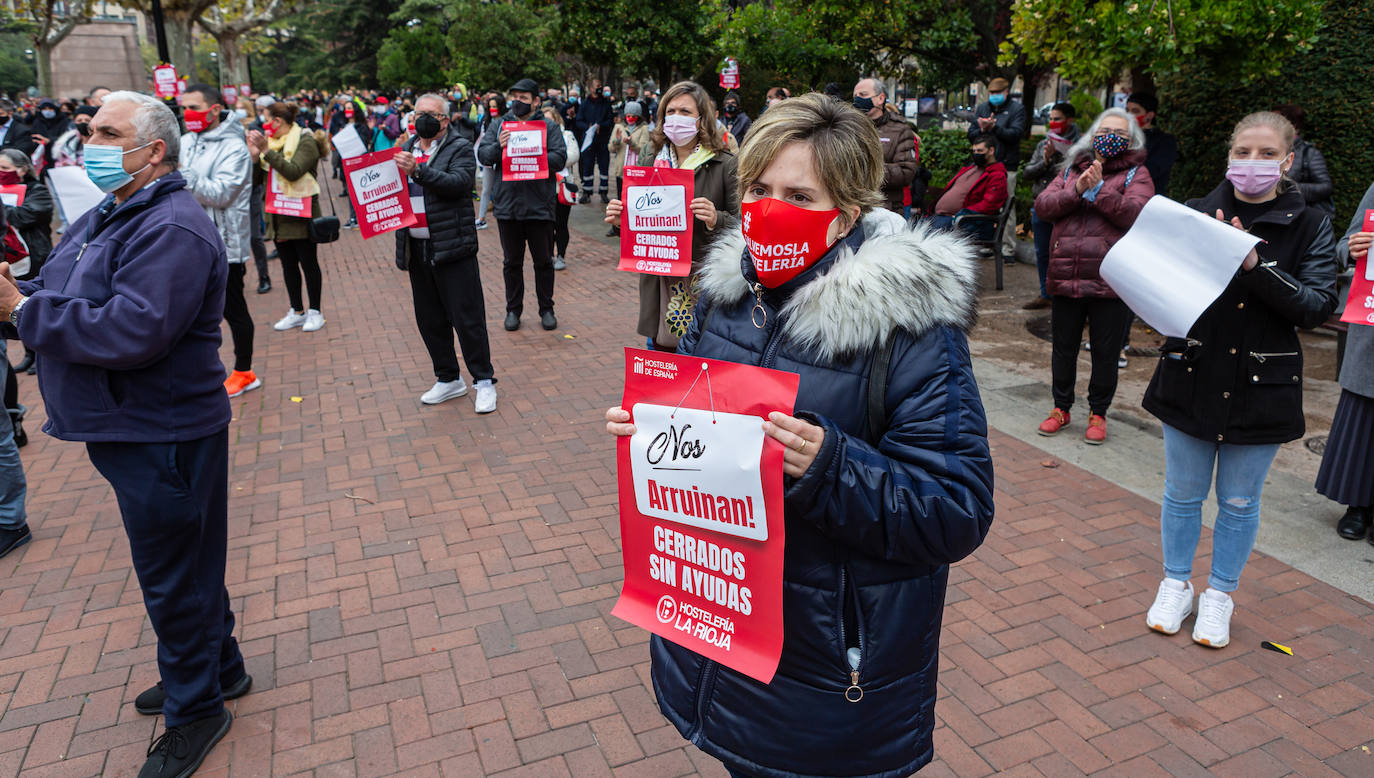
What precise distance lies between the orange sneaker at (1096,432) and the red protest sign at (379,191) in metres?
4.74

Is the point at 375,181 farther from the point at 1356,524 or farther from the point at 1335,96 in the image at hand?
the point at 1335,96

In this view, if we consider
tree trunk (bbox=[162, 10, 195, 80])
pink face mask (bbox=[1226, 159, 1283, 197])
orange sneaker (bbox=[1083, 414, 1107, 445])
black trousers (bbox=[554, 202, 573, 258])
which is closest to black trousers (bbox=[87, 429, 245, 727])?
pink face mask (bbox=[1226, 159, 1283, 197])

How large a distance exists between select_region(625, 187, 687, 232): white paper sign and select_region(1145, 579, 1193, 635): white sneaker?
9.73 ft

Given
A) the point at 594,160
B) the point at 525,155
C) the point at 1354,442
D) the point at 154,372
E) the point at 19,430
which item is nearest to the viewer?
the point at 154,372

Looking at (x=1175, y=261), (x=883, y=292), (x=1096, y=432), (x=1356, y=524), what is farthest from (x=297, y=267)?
(x=1356, y=524)

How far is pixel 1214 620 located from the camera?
3812 mm

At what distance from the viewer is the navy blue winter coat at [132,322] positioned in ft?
9.00

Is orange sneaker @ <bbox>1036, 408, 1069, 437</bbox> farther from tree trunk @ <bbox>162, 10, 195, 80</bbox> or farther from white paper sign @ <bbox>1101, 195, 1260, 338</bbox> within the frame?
tree trunk @ <bbox>162, 10, 195, 80</bbox>

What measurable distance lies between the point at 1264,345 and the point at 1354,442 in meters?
1.45

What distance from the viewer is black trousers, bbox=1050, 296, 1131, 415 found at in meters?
5.87

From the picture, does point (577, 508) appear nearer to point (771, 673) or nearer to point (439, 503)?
point (439, 503)

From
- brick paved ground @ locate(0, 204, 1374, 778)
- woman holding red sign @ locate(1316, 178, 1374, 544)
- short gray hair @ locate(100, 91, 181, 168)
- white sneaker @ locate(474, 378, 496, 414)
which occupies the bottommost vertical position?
brick paved ground @ locate(0, 204, 1374, 778)

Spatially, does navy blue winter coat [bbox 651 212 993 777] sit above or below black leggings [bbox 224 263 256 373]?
above

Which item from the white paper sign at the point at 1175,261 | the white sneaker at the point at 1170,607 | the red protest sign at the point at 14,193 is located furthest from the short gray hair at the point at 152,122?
the red protest sign at the point at 14,193
